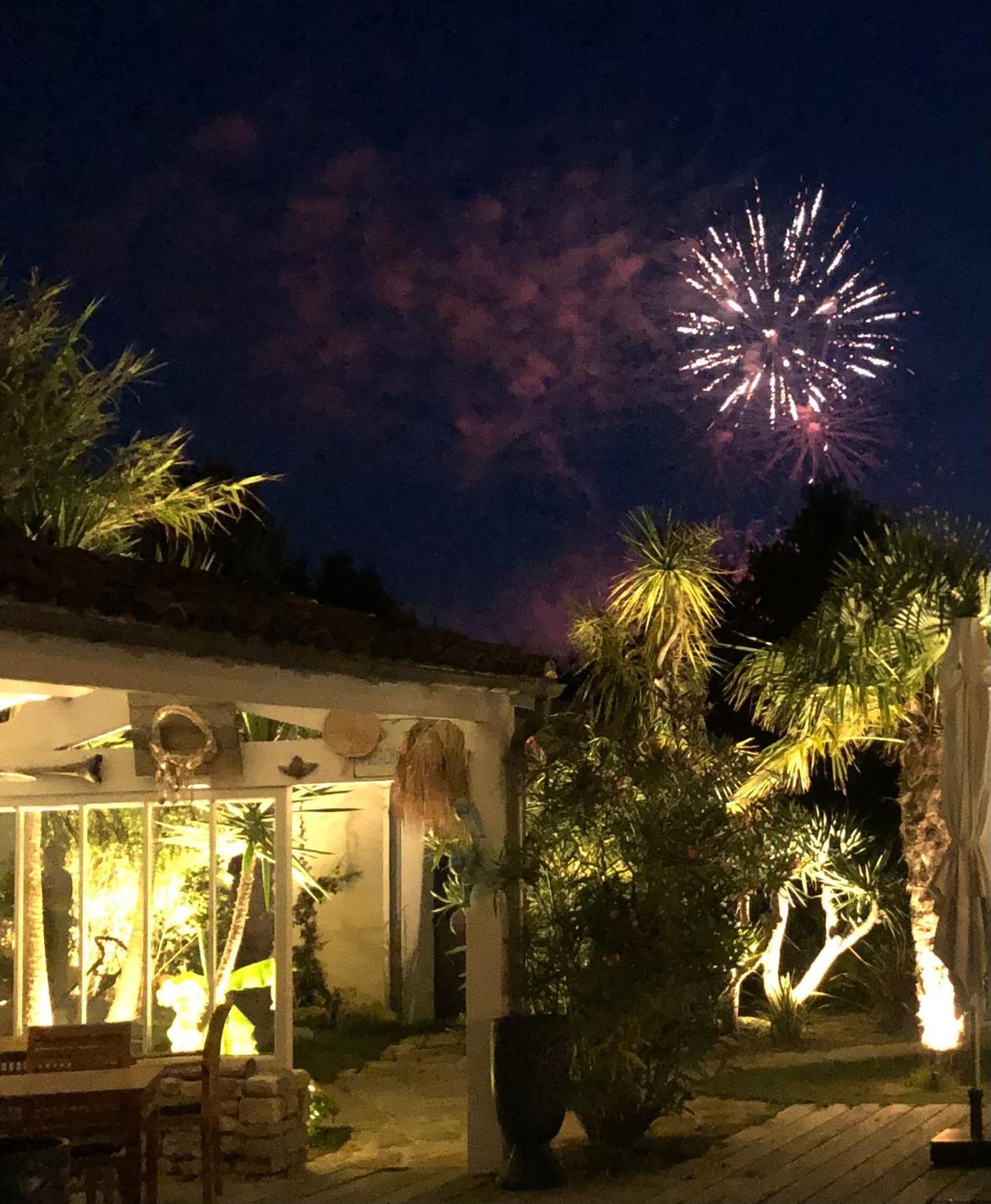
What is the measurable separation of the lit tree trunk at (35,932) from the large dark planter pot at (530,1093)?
3.30 m

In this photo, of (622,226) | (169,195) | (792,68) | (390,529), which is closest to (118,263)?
(169,195)

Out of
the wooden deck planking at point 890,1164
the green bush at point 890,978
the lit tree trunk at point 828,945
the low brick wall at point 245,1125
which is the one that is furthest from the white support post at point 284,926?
the green bush at point 890,978

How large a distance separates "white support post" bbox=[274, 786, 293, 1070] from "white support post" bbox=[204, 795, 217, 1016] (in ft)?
1.17

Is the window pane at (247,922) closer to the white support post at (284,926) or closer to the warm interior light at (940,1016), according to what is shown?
the white support post at (284,926)

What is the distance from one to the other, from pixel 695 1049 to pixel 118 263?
2912 centimetres

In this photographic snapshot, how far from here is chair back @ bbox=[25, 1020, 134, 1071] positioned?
715 cm

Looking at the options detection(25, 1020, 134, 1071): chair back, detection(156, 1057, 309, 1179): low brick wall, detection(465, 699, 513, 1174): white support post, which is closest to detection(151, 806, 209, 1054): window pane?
detection(156, 1057, 309, 1179): low brick wall

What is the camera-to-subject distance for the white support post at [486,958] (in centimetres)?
716

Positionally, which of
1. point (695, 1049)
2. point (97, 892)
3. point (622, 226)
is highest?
point (622, 226)

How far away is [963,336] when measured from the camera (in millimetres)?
20281

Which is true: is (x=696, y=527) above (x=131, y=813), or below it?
above

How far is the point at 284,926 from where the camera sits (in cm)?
841

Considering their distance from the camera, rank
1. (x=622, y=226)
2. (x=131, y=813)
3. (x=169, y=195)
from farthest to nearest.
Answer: (x=169, y=195) < (x=622, y=226) < (x=131, y=813)

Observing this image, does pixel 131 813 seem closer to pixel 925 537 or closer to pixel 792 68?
pixel 925 537
